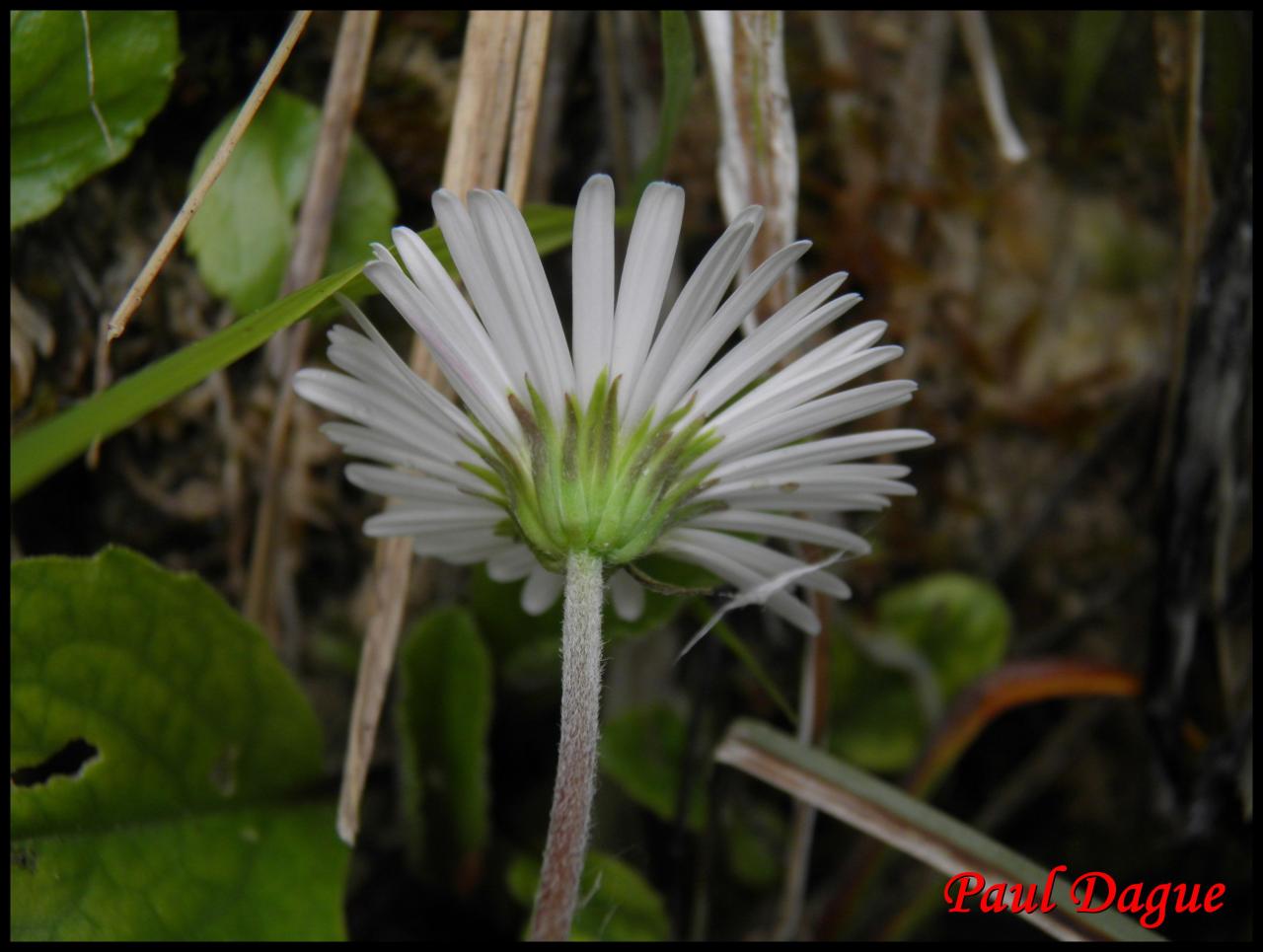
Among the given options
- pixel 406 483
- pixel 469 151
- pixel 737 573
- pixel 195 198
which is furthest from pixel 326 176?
pixel 737 573

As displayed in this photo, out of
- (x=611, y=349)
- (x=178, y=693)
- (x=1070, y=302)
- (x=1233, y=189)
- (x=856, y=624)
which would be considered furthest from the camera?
(x=1070, y=302)

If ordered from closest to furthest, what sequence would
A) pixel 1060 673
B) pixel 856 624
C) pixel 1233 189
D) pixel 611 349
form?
pixel 611 349, pixel 1233 189, pixel 1060 673, pixel 856 624

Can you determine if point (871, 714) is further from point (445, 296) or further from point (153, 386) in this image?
point (153, 386)

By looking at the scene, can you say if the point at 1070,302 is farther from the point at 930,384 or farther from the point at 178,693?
the point at 178,693

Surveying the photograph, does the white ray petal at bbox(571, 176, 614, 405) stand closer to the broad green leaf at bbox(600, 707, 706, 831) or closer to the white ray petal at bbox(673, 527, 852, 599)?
the white ray petal at bbox(673, 527, 852, 599)

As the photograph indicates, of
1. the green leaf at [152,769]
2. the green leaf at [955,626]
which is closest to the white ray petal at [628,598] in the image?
the green leaf at [152,769]

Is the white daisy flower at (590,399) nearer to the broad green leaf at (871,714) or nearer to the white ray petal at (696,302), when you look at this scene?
the white ray petal at (696,302)

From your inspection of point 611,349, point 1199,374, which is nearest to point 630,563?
point 611,349
